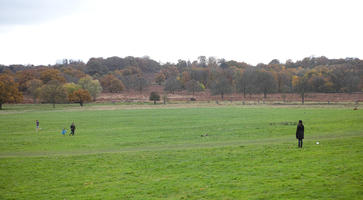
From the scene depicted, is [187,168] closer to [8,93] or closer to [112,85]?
[8,93]

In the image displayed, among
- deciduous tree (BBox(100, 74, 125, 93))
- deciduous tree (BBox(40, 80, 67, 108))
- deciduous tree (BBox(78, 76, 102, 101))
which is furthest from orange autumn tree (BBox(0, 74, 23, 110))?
deciduous tree (BBox(100, 74, 125, 93))

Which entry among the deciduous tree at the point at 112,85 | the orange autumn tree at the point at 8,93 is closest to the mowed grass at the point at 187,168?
the orange autumn tree at the point at 8,93

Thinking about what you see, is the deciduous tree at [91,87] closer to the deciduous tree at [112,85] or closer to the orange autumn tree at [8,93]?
the orange autumn tree at [8,93]

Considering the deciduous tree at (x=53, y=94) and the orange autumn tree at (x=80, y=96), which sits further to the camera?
the orange autumn tree at (x=80, y=96)

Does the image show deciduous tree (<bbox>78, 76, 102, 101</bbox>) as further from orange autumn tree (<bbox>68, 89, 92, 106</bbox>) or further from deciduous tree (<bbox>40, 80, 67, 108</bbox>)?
deciduous tree (<bbox>40, 80, 67, 108</bbox>)

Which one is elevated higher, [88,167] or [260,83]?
[260,83]

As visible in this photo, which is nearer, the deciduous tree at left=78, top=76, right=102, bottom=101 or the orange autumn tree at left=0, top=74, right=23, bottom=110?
the orange autumn tree at left=0, top=74, right=23, bottom=110

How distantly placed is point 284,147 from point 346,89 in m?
104

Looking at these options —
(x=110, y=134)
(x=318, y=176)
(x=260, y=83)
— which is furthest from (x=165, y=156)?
(x=260, y=83)

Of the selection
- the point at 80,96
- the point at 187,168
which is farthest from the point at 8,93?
the point at 187,168

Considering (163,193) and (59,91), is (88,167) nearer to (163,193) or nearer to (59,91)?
(163,193)

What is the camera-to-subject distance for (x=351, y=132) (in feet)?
96.2

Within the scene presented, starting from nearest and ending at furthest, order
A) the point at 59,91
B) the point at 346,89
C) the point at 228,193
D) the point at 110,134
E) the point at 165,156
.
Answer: the point at 228,193, the point at 165,156, the point at 110,134, the point at 59,91, the point at 346,89

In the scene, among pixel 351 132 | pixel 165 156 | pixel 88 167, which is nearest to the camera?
pixel 88 167
